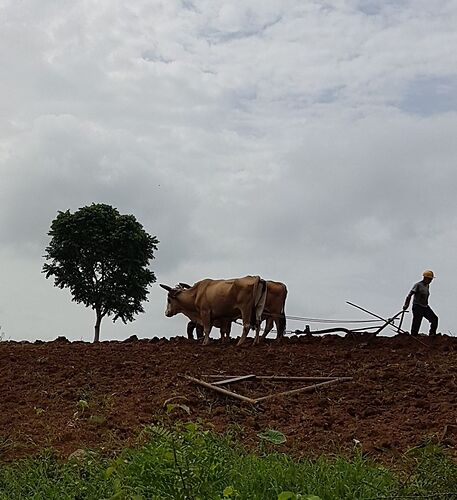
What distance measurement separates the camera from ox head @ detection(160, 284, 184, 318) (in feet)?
58.8

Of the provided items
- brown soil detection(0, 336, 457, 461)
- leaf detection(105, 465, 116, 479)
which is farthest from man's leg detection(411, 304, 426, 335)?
leaf detection(105, 465, 116, 479)

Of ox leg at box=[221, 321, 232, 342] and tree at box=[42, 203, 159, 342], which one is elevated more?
tree at box=[42, 203, 159, 342]

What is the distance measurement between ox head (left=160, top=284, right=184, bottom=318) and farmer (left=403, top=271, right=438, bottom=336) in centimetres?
484

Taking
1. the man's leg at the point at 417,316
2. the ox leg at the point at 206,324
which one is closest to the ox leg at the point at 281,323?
the ox leg at the point at 206,324

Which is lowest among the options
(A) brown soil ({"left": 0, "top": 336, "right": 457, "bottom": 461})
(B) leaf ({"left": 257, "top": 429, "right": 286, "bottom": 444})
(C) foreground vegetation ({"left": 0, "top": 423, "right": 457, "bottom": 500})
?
(C) foreground vegetation ({"left": 0, "top": 423, "right": 457, "bottom": 500})

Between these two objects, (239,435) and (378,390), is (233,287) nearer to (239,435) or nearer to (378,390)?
Result: (378,390)

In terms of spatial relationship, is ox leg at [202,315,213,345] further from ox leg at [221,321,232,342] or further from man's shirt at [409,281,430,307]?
man's shirt at [409,281,430,307]

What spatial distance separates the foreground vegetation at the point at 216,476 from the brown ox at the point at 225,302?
27.8ft

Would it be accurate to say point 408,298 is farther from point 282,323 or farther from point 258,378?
point 258,378

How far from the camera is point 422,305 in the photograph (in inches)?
605

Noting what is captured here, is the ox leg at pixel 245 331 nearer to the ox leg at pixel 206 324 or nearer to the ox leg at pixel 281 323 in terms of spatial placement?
the ox leg at pixel 206 324

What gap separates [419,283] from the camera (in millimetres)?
15273

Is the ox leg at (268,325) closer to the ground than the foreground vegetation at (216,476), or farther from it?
farther from it

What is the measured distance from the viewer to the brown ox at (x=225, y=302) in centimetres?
1590
